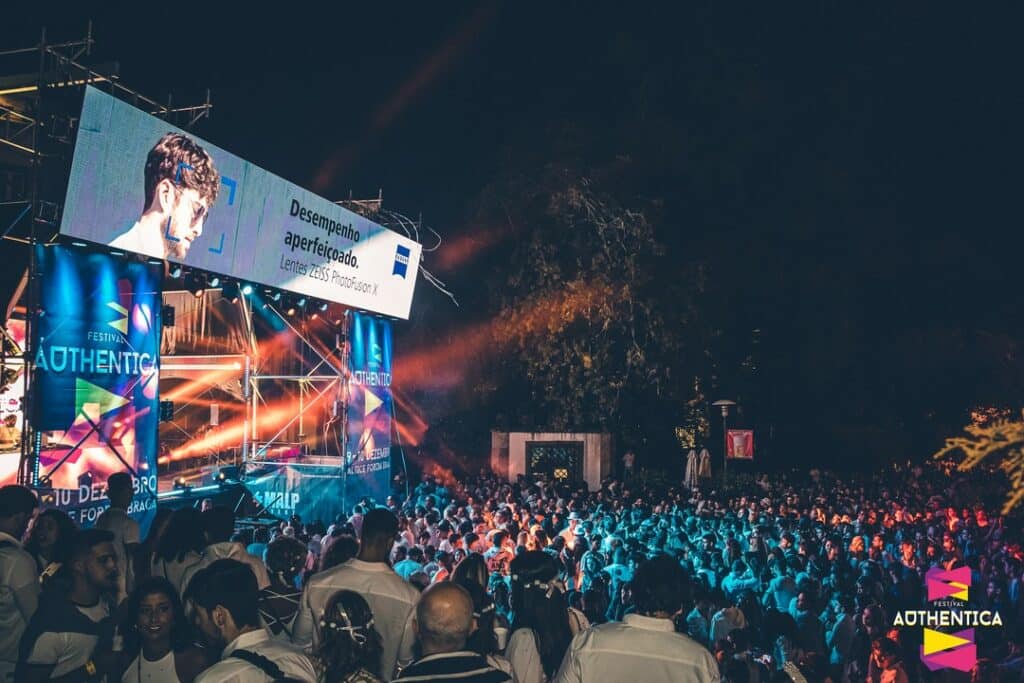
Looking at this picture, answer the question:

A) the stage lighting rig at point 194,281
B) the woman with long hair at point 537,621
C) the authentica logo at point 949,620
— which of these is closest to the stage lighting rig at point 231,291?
the stage lighting rig at point 194,281

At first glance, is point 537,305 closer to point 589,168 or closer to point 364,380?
point 589,168

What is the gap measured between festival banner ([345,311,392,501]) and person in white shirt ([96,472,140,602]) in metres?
9.40

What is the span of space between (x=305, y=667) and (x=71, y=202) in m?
7.98

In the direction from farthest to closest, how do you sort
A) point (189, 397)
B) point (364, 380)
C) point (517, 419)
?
point (517, 419)
point (189, 397)
point (364, 380)

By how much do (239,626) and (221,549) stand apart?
1748 mm

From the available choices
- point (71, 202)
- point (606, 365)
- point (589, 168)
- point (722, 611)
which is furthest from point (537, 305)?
point (722, 611)

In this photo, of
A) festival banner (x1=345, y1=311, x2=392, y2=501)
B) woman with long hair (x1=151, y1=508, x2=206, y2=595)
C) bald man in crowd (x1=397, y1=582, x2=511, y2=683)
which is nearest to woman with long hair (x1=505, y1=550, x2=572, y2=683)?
bald man in crowd (x1=397, y1=582, x2=511, y2=683)

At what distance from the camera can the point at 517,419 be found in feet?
73.5

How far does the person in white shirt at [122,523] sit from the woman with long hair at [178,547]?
1.81 feet

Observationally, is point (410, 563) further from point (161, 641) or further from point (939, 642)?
point (939, 642)

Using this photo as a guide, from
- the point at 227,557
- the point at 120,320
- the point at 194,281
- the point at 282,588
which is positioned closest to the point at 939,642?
the point at 282,588

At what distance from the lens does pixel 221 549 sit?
4.53 metres

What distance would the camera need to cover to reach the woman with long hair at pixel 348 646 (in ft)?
9.29

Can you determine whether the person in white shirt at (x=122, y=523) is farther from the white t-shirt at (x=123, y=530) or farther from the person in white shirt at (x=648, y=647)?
the person in white shirt at (x=648, y=647)
